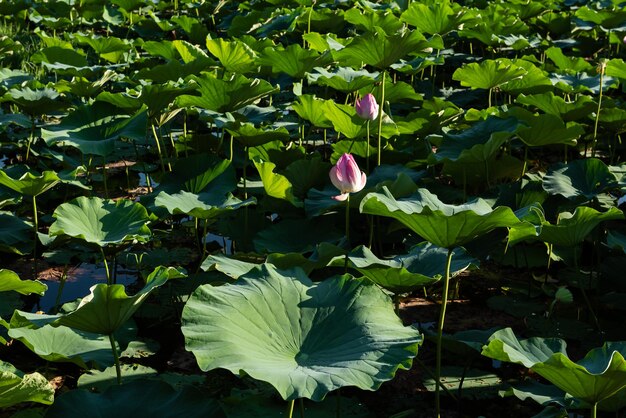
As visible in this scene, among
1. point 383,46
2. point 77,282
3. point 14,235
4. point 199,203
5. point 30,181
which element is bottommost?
point 77,282

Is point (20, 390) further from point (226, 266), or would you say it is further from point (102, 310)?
point (226, 266)

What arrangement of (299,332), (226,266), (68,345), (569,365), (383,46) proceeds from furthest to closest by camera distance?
(383,46)
(226,266)
(68,345)
(299,332)
(569,365)

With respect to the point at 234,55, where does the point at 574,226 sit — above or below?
below

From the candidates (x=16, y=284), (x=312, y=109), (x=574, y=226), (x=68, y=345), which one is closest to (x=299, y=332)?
(x=68, y=345)

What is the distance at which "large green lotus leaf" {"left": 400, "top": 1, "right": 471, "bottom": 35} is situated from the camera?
4.02 meters

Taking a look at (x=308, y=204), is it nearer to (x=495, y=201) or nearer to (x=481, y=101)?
(x=495, y=201)

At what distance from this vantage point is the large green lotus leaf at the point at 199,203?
2.37m

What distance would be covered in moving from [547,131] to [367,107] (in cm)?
68

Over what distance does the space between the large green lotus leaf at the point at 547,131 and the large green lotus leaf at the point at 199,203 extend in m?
1.04

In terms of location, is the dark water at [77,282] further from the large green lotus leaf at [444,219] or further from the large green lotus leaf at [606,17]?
the large green lotus leaf at [606,17]

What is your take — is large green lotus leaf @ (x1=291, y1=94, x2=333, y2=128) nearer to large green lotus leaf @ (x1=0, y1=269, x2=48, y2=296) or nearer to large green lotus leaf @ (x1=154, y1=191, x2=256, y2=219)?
large green lotus leaf @ (x1=154, y1=191, x2=256, y2=219)

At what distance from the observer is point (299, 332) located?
1.65 m

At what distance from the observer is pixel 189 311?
160cm

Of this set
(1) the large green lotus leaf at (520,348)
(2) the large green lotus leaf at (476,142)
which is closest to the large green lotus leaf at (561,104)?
(2) the large green lotus leaf at (476,142)
